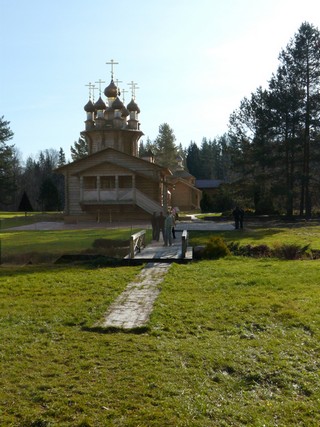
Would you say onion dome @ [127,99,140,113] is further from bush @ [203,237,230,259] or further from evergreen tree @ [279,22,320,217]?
bush @ [203,237,230,259]

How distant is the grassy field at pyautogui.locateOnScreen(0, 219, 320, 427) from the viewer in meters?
4.49

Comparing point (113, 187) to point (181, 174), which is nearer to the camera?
point (113, 187)

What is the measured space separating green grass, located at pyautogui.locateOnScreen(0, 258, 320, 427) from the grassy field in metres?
0.02

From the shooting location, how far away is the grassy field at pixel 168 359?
14.7ft

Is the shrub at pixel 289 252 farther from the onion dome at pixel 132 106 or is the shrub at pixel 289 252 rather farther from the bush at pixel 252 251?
the onion dome at pixel 132 106

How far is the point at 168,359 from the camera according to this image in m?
5.89

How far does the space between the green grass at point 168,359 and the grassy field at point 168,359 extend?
0.02 metres

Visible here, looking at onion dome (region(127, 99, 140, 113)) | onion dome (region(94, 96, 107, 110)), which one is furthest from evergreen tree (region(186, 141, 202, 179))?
onion dome (region(94, 96, 107, 110))

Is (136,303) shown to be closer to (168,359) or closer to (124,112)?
(168,359)

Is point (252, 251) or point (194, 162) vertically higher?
point (194, 162)

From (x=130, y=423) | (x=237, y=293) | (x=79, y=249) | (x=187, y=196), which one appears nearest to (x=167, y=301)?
(x=237, y=293)

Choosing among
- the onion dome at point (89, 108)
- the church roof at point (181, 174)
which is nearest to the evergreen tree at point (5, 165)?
the onion dome at point (89, 108)

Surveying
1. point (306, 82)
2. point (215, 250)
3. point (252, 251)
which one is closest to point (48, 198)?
point (306, 82)

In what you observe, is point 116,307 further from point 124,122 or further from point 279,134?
point 124,122
